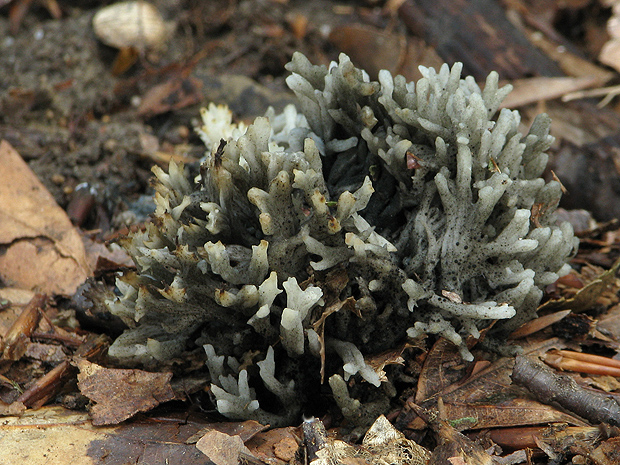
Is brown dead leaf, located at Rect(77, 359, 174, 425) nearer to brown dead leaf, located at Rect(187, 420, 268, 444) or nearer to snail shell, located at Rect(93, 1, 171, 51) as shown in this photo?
brown dead leaf, located at Rect(187, 420, 268, 444)

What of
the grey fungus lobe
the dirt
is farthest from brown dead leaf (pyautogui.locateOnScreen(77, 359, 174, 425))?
the dirt

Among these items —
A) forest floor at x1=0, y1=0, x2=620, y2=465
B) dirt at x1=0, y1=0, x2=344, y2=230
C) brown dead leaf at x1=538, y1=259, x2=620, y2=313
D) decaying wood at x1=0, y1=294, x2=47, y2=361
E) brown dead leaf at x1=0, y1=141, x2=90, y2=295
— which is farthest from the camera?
dirt at x1=0, y1=0, x2=344, y2=230

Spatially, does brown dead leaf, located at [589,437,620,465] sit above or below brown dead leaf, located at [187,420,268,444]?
above

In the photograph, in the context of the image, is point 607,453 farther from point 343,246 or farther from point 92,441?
point 92,441

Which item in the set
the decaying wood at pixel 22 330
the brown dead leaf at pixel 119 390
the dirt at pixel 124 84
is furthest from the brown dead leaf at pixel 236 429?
the dirt at pixel 124 84

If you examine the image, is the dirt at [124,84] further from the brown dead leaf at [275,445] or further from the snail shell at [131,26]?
the brown dead leaf at [275,445]

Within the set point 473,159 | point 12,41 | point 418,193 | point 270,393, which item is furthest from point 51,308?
point 12,41
